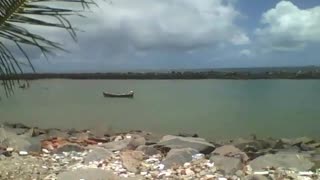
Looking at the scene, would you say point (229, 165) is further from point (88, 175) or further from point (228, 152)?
point (88, 175)

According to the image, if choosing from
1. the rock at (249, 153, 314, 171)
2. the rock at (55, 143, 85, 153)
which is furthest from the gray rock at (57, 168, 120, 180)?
the rock at (55, 143, 85, 153)

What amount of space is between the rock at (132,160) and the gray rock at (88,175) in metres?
1.23

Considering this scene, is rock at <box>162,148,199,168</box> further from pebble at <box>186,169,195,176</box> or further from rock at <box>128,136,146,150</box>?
rock at <box>128,136,146,150</box>

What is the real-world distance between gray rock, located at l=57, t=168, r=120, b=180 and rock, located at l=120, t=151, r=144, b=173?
48.5 inches

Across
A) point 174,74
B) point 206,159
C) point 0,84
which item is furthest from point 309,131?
point 174,74

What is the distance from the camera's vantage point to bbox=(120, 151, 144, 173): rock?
974cm

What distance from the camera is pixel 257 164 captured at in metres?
9.85

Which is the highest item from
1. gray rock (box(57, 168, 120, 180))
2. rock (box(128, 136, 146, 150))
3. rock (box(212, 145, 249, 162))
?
gray rock (box(57, 168, 120, 180))

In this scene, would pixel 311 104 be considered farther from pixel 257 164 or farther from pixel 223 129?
pixel 257 164

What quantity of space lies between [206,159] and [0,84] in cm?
903

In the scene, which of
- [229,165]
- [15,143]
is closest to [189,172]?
[229,165]

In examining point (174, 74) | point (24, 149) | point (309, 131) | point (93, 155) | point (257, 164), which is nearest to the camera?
point (257, 164)

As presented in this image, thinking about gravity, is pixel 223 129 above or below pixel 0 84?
below

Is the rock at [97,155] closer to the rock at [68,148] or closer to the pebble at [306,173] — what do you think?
the rock at [68,148]
